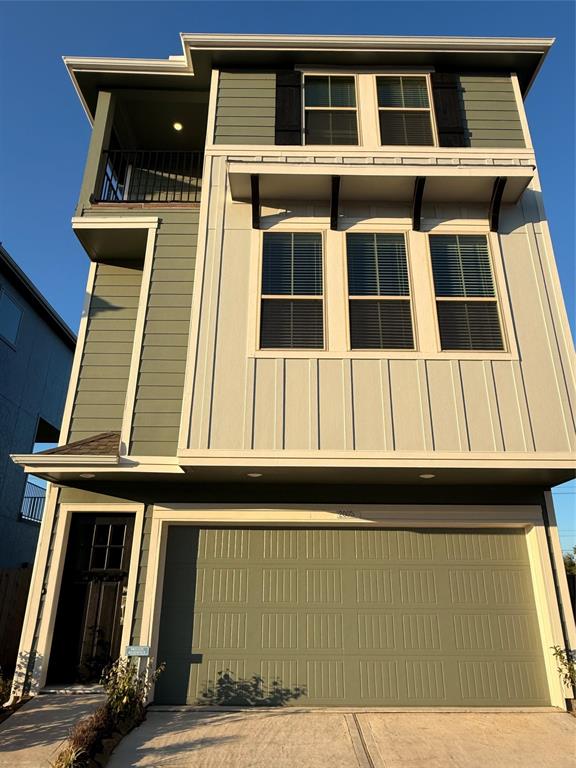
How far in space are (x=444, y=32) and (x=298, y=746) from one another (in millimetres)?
9285

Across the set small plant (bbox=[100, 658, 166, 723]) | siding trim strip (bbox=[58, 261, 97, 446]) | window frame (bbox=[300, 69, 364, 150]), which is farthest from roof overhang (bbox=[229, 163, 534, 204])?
small plant (bbox=[100, 658, 166, 723])

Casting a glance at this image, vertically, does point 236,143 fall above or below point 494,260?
above

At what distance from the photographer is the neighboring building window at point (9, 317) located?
10117 millimetres

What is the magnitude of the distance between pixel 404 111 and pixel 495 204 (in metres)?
2.13

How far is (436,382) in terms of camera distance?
534 cm

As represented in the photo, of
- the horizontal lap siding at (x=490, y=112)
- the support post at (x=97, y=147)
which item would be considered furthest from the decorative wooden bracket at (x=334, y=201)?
the support post at (x=97, y=147)

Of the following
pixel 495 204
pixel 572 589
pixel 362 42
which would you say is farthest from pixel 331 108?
pixel 572 589

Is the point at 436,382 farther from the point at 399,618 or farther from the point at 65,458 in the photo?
the point at 65,458

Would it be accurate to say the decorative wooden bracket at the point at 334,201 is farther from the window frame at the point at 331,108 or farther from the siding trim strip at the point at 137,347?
the siding trim strip at the point at 137,347

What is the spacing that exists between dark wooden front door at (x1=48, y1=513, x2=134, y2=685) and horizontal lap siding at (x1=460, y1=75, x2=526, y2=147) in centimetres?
726

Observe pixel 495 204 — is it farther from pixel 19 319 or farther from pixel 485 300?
pixel 19 319

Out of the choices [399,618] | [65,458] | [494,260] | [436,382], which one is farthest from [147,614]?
[494,260]

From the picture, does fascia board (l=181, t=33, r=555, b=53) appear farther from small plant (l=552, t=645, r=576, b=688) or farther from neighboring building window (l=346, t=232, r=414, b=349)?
small plant (l=552, t=645, r=576, b=688)

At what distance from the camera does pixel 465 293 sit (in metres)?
5.87
